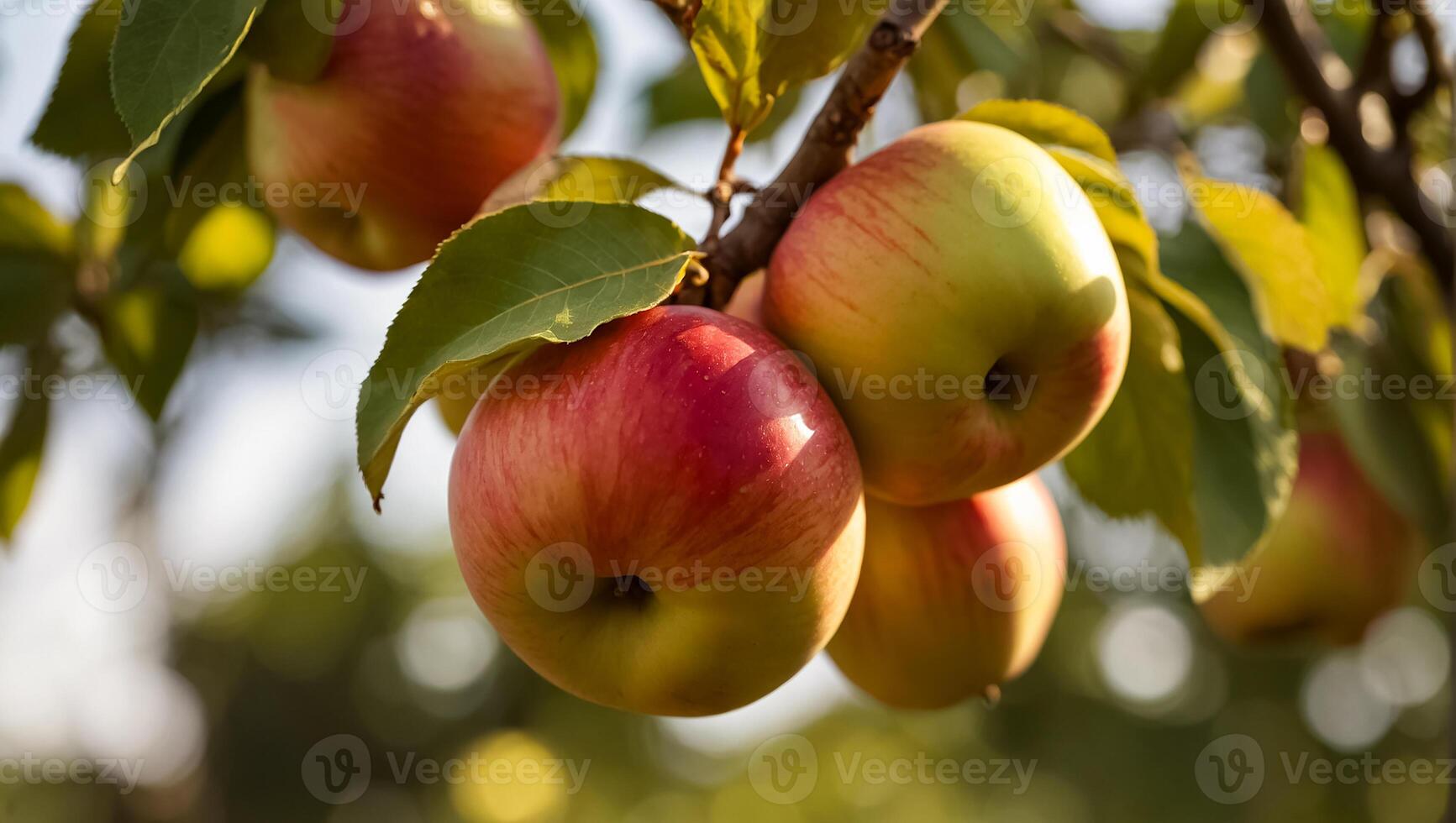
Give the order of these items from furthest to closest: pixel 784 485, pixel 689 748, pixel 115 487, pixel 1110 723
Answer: pixel 689 748 → pixel 1110 723 → pixel 115 487 → pixel 784 485

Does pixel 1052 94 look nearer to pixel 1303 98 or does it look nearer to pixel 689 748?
pixel 1303 98

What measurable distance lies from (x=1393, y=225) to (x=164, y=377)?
6.34 ft

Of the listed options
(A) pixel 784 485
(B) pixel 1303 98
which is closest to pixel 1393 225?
(B) pixel 1303 98

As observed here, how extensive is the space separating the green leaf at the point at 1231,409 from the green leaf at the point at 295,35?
0.82 m

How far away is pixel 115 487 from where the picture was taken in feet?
12.8

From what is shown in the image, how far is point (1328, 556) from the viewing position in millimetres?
1791

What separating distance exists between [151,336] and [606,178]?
31.1 inches

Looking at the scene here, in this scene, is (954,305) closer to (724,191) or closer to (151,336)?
(724,191)
